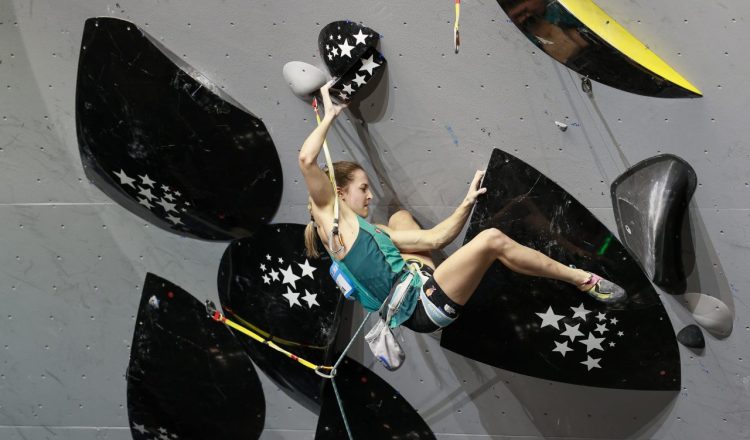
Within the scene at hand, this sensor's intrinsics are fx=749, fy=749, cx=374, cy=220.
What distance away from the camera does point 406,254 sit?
8.14ft

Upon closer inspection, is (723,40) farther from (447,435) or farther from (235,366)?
(235,366)

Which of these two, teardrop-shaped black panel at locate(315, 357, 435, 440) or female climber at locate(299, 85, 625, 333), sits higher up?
female climber at locate(299, 85, 625, 333)

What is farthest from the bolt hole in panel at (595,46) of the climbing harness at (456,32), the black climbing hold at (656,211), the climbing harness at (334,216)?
the climbing harness at (334,216)

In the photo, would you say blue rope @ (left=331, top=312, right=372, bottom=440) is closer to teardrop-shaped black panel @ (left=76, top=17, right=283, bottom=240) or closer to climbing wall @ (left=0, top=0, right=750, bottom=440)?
climbing wall @ (left=0, top=0, right=750, bottom=440)

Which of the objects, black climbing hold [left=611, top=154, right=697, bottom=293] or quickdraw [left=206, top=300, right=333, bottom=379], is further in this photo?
quickdraw [left=206, top=300, right=333, bottom=379]

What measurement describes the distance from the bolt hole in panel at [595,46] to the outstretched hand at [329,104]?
0.59 metres

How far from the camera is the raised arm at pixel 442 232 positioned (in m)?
2.41

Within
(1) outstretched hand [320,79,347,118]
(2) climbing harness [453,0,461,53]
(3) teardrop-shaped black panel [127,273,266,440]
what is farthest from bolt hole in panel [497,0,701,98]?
(3) teardrop-shaped black panel [127,273,266,440]

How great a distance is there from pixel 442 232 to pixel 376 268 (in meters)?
0.27

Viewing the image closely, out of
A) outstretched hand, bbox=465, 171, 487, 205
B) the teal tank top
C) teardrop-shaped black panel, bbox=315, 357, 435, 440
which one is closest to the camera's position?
the teal tank top

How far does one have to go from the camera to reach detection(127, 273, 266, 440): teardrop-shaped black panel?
111 inches

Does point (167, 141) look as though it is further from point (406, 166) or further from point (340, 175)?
point (406, 166)

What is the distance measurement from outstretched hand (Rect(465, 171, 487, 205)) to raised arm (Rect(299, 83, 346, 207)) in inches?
17.8

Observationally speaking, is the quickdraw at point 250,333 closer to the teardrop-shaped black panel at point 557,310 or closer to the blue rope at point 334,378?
the blue rope at point 334,378
